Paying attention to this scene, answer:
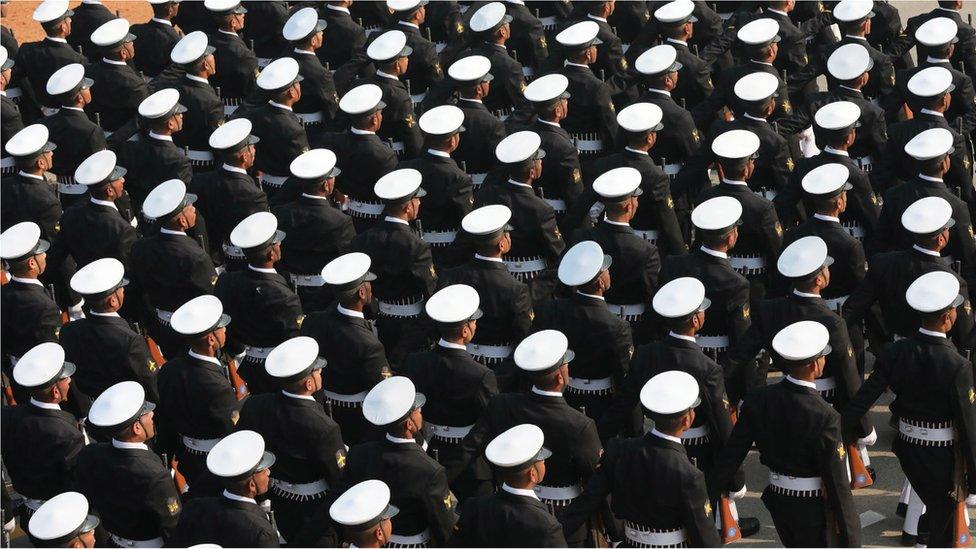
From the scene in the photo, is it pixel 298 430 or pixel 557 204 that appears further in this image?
pixel 557 204


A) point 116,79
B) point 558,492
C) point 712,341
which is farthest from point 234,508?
point 116,79

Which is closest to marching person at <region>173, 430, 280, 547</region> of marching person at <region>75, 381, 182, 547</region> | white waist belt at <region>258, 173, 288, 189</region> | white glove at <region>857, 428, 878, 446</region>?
marching person at <region>75, 381, 182, 547</region>

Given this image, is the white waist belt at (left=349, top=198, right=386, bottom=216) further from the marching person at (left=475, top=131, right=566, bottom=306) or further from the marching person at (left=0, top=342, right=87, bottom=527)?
the marching person at (left=0, top=342, right=87, bottom=527)

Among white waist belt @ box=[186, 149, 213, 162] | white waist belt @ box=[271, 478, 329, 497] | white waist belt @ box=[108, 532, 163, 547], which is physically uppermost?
white waist belt @ box=[271, 478, 329, 497]

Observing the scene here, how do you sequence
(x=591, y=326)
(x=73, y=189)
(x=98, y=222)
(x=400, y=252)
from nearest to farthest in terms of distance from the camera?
(x=591, y=326) < (x=400, y=252) < (x=98, y=222) < (x=73, y=189)

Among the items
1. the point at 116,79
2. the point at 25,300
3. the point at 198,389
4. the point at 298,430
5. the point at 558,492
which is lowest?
the point at 116,79

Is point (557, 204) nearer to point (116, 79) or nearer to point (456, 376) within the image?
point (456, 376)

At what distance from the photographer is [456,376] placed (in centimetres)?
1063

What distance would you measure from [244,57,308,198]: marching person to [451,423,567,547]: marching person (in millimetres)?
5625

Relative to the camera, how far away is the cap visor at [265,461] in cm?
942

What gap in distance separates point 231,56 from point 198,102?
1193 mm

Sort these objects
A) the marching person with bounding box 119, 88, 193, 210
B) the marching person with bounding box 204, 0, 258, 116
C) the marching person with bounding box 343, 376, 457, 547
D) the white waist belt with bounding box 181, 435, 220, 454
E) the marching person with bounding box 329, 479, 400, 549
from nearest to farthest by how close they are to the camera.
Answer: the marching person with bounding box 329, 479, 400, 549, the marching person with bounding box 343, 376, 457, 547, the white waist belt with bounding box 181, 435, 220, 454, the marching person with bounding box 119, 88, 193, 210, the marching person with bounding box 204, 0, 258, 116

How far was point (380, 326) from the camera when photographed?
1274 cm

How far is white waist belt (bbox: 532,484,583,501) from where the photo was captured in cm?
1019
